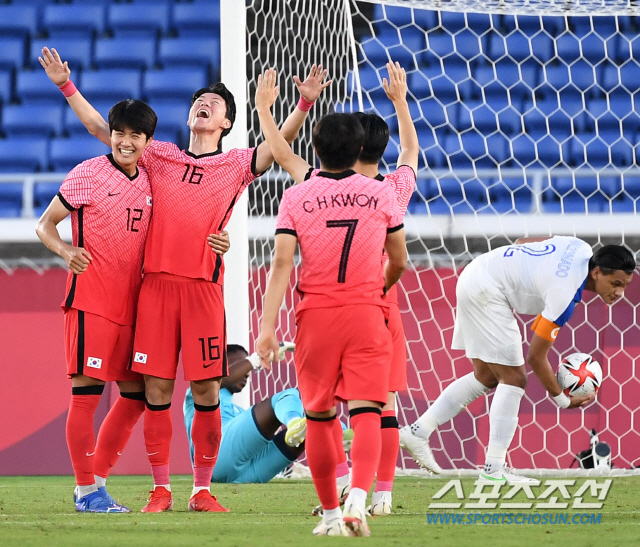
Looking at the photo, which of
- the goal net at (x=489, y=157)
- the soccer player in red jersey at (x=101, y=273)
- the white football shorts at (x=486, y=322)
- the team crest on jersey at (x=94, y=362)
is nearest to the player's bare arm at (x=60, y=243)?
the soccer player in red jersey at (x=101, y=273)

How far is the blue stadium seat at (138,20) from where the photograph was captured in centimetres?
965

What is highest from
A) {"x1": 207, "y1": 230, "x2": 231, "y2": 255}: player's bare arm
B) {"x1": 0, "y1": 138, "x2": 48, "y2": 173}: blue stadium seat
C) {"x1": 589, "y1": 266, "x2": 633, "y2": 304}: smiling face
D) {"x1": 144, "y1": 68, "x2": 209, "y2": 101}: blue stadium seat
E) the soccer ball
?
{"x1": 144, "y1": 68, "x2": 209, "y2": 101}: blue stadium seat

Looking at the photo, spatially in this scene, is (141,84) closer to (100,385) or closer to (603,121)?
(603,121)

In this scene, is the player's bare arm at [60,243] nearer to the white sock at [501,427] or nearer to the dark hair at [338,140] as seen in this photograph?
the dark hair at [338,140]

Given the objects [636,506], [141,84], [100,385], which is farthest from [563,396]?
[141,84]

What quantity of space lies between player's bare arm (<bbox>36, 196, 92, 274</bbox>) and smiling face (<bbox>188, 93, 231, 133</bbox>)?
1.88 ft

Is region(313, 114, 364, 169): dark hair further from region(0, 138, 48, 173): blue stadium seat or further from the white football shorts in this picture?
region(0, 138, 48, 173): blue stadium seat

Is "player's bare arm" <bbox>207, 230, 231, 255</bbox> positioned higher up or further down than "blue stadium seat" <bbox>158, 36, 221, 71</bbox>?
further down

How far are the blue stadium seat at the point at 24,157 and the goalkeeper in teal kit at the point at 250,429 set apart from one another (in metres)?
4.58

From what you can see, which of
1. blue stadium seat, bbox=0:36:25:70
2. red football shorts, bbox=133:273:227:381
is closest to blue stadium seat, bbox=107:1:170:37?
blue stadium seat, bbox=0:36:25:70

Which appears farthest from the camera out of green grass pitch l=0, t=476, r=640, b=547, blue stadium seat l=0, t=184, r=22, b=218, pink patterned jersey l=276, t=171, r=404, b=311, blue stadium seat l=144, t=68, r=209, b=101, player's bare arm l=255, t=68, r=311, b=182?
blue stadium seat l=144, t=68, r=209, b=101

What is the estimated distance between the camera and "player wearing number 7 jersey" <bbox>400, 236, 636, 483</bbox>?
4098 mm

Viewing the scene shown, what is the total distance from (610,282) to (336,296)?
5.92ft

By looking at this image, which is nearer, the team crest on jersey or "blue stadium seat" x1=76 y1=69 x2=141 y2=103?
the team crest on jersey
